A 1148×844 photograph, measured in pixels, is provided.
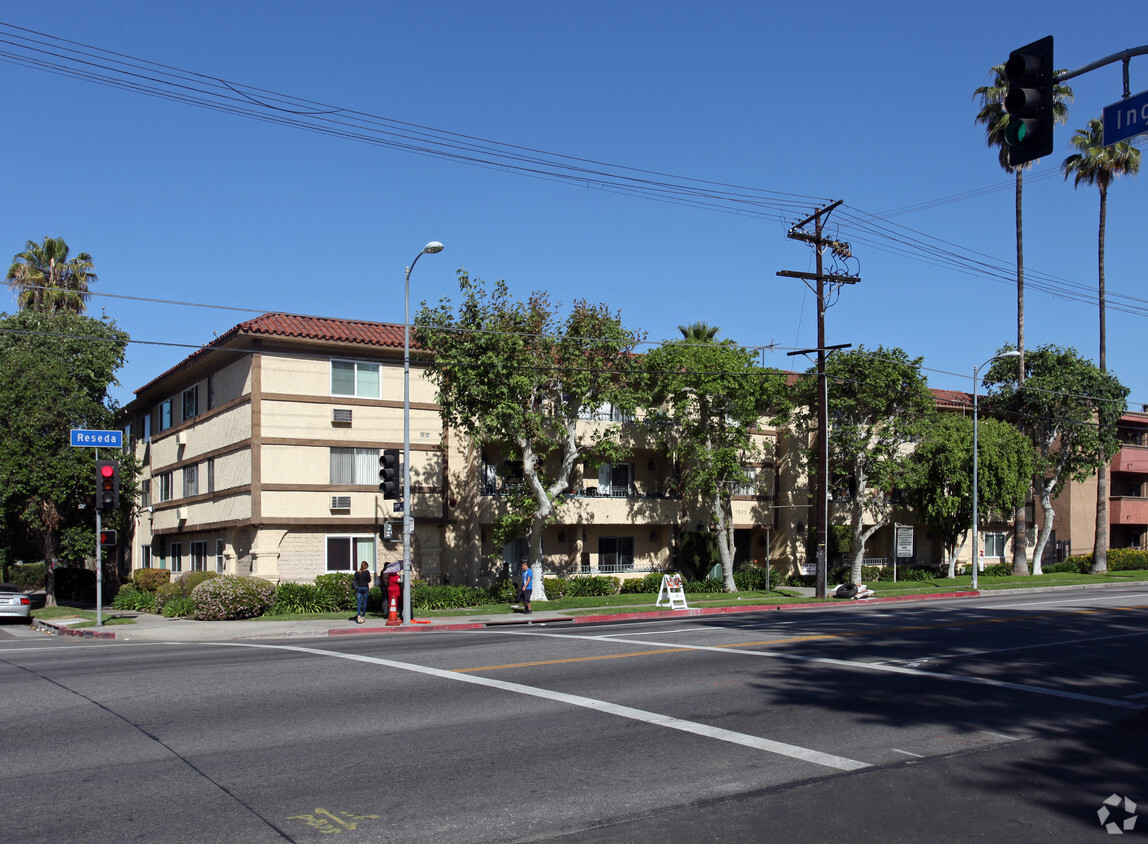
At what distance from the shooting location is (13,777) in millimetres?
7539

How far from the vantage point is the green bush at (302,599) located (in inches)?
1109

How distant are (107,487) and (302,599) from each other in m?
6.63

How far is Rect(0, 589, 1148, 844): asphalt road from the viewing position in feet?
21.5

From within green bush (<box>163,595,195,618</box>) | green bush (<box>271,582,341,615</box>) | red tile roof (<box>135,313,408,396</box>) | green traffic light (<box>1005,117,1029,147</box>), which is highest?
red tile roof (<box>135,313,408,396</box>)

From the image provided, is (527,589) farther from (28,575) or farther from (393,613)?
(28,575)

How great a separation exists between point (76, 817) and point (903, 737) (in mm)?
7046

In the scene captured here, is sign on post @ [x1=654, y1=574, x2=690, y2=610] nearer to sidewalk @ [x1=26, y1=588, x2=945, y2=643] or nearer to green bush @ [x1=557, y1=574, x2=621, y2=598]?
sidewalk @ [x1=26, y1=588, x2=945, y2=643]

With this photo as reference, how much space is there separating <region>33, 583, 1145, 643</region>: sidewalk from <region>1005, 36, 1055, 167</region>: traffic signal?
57.9 ft

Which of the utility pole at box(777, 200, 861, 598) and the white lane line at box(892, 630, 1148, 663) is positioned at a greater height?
the utility pole at box(777, 200, 861, 598)

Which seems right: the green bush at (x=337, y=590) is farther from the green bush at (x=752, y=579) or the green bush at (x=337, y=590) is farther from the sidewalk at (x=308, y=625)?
the green bush at (x=752, y=579)

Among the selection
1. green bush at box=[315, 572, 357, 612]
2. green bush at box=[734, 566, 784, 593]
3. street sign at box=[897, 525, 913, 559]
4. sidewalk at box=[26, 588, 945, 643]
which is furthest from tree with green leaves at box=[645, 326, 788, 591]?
green bush at box=[315, 572, 357, 612]

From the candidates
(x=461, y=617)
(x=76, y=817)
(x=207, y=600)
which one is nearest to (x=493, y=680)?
(x=76, y=817)

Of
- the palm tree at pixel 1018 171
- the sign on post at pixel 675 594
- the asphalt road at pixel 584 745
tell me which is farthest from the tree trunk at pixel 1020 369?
the asphalt road at pixel 584 745

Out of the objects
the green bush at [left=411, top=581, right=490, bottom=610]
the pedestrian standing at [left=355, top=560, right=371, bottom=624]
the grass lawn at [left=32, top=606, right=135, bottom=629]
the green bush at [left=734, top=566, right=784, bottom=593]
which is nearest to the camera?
the pedestrian standing at [left=355, top=560, right=371, bottom=624]
